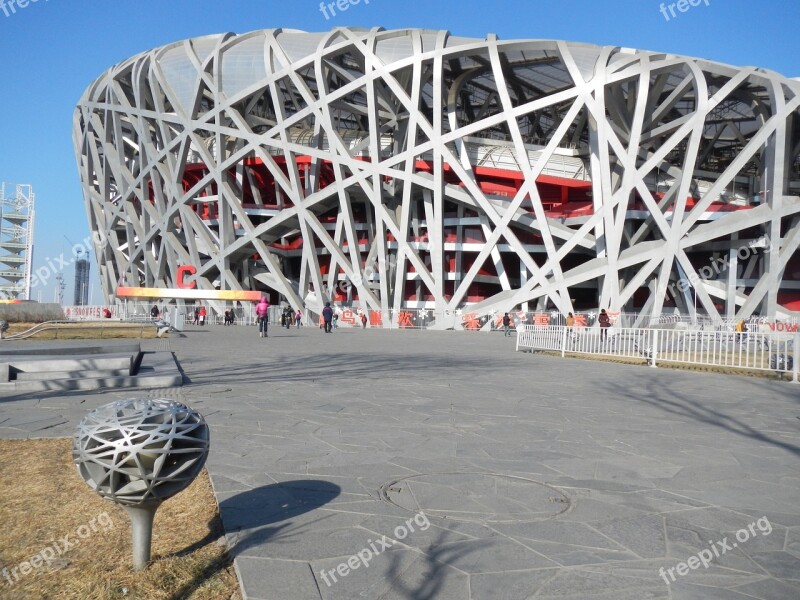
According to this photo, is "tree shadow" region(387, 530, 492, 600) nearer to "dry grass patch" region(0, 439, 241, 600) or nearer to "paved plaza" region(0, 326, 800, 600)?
"paved plaza" region(0, 326, 800, 600)

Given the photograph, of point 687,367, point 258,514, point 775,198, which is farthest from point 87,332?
point 775,198

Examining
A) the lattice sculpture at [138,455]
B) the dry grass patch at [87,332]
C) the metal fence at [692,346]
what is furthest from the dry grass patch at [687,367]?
the dry grass patch at [87,332]

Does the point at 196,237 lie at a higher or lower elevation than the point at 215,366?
higher

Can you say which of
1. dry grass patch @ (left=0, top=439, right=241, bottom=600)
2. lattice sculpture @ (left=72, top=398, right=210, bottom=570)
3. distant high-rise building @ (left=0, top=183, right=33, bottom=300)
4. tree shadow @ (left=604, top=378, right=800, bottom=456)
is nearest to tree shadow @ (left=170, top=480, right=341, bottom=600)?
dry grass patch @ (left=0, top=439, right=241, bottom=600)

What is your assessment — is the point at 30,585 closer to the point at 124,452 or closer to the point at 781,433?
the point at 124,452

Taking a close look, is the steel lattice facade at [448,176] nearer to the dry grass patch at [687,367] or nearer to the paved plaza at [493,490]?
the dry grass patch at [687,367]

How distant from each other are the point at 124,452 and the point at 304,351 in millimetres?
15294

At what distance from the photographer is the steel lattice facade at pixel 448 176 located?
113 feet

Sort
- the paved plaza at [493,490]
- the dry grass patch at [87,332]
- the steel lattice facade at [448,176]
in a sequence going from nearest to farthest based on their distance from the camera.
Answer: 1. the paved plaza at [493,490]
2. the dry grass patch at [87,332]
3. the steel lattice facade at [448,176]

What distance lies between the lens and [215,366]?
13023 millimetres

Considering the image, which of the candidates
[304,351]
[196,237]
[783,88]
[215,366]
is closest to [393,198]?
[196,237]

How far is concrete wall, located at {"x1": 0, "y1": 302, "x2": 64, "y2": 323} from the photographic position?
3036 cm

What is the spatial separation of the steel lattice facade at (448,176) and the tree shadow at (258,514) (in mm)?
32058

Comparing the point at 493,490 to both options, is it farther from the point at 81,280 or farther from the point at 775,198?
the point at 81,280
